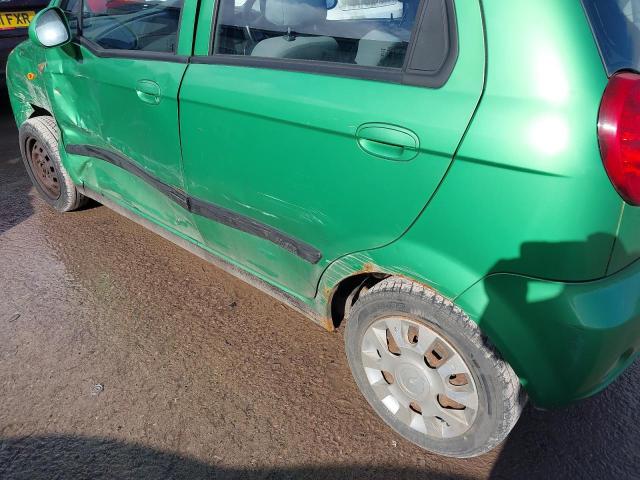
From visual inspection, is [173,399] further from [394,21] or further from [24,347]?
[394,21]

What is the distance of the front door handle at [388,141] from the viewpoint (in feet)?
5.13

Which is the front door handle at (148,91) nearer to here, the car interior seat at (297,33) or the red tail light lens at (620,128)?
the car interior seat at (297,33)

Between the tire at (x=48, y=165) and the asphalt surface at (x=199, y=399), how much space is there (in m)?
0.61

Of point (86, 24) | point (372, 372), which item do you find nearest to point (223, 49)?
point (86, 24)

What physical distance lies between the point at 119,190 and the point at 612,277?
2.45 metres

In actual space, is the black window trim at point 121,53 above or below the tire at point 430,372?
above

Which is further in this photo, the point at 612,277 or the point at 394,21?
the point at 394,21

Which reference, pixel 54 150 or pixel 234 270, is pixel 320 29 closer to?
pixel 234 270

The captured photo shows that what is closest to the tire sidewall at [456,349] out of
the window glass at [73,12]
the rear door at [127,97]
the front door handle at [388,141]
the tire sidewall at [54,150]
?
the front door handle at [388,141]

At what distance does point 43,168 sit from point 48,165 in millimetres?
116

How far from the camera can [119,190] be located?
2971 mm

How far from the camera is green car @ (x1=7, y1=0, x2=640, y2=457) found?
53.9 inches

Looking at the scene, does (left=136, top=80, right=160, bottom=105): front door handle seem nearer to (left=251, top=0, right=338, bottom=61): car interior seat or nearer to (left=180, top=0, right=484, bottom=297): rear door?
(left=180, top=0, right=484, bottom=297): rear door

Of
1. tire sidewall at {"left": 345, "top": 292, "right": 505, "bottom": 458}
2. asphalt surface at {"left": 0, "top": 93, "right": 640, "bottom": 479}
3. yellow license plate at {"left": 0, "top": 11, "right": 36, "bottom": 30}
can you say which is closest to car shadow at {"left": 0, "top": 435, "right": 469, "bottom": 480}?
asphalt surface at {"left": 0, "top": 93, "right": 640, "bottom": 479}
